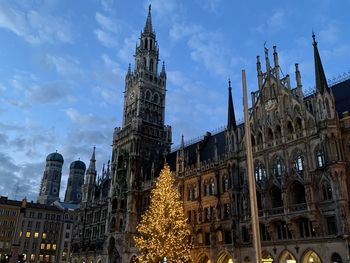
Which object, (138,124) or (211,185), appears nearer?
(211,185)

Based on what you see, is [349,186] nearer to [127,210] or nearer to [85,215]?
[127,210]

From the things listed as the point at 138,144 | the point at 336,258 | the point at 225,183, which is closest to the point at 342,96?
the point at 225,183

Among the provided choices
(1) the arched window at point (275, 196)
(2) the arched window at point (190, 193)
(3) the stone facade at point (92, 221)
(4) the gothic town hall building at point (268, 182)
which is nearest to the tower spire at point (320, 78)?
(4) the gothic town hall building at point (268, 182)

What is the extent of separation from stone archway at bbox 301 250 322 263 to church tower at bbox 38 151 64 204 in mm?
144890

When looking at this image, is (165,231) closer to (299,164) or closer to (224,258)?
(224,258)

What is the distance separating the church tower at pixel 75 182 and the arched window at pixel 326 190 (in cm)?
14747

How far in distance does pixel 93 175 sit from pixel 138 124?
2257 cm

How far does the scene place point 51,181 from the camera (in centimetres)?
16862

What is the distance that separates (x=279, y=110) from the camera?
4431 centimetres

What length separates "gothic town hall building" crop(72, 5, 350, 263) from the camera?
36.7 m

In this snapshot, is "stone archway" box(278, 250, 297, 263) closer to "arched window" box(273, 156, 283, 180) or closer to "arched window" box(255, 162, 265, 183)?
"arched window" box(273, 156, 283, 180)

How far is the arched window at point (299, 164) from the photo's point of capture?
4019 cm

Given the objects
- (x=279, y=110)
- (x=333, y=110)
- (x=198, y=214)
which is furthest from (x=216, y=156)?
(x=333, y=110)

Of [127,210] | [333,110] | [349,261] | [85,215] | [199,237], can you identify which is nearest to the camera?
[349,261]
